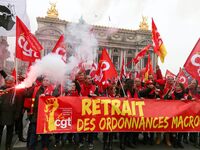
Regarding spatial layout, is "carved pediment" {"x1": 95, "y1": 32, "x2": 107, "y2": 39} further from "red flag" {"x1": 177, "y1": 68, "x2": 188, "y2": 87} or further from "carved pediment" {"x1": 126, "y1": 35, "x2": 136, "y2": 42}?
"red flag" {"x1": 177, "y1": 68, "x2": 188, "y2": 87}

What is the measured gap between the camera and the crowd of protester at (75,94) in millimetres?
6320

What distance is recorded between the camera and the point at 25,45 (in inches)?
262

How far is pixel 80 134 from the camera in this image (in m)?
7.07

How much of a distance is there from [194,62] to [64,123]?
13.5ft

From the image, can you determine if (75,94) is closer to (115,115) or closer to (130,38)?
(115,115)

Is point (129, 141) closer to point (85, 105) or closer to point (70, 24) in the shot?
point (85, 105)

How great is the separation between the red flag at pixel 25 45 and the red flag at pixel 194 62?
13.9ft

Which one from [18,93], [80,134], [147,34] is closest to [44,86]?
[18,93]

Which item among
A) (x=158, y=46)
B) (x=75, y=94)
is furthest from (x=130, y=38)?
(x=75, y=94)

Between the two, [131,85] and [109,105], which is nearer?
[109,105]

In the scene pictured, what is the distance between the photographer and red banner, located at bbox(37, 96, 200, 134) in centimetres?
632

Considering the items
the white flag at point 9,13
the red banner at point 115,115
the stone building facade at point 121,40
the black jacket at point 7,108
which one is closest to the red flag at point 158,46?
the red banner at point 115,115

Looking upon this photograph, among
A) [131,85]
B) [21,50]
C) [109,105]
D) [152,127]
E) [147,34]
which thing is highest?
[147,34]

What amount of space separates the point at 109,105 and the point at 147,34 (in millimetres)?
69785
